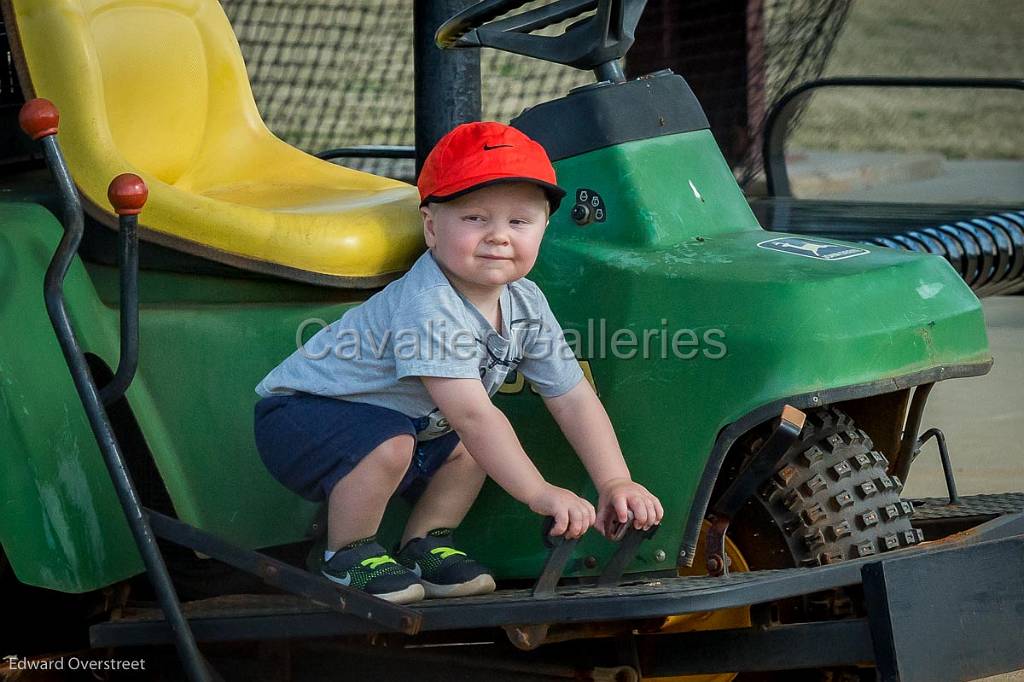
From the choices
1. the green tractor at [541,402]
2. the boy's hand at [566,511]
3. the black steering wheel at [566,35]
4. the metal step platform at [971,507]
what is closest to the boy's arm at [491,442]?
the boy's hand at [566,511]

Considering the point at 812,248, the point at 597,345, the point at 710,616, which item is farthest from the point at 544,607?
the point at 812,248

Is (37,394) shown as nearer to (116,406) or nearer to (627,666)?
(116,406)

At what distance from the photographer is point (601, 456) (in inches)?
90.7

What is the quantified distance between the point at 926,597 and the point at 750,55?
5.92 metres

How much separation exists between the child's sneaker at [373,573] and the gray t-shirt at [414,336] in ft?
0.72

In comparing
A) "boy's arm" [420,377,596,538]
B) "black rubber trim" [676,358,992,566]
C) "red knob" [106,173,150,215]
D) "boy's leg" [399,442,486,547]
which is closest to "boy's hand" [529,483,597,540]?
"boy's arm" [420,377,596,538]

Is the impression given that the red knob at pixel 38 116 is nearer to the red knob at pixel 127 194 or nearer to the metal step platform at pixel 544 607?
the red knob at pixel 127 194

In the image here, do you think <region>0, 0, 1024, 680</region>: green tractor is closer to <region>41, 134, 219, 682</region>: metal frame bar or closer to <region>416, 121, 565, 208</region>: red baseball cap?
<region>41, 134, 219, 682</region>: metal frame bar

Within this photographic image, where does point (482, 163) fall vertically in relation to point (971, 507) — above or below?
above

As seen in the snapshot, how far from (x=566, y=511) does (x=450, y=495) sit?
33 cm

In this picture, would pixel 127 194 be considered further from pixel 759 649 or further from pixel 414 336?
pixel 759 649

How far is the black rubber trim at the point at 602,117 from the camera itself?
Answer: 248 centimetres

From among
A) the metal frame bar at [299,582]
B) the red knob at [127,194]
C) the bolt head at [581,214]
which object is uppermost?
the red knob at [127,194]

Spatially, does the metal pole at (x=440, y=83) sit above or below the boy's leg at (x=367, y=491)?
above
